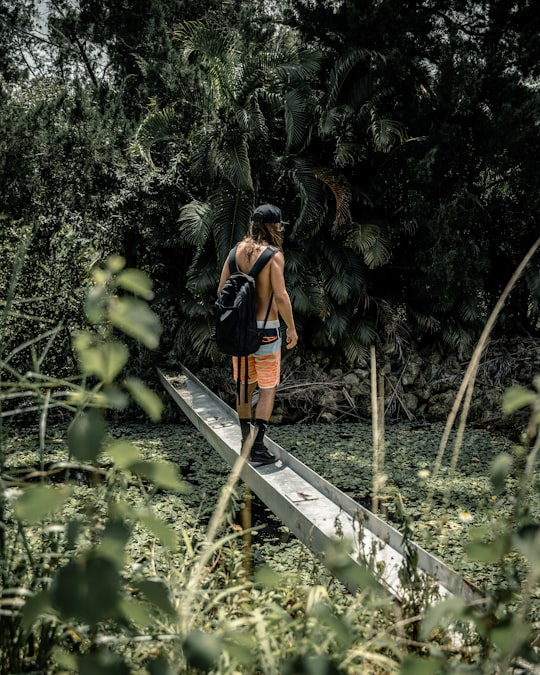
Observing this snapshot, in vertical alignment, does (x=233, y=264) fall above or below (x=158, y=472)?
above

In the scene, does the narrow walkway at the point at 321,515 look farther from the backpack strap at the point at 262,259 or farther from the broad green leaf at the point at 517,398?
the backpack strap at the point at 262,259

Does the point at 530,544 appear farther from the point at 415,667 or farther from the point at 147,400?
the point at 147,400

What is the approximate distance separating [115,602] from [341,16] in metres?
9.27

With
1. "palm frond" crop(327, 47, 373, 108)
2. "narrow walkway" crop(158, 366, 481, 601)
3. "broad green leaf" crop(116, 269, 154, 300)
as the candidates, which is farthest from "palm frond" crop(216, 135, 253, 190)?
"broad green leaf" crop(116, 269, 154, 300)

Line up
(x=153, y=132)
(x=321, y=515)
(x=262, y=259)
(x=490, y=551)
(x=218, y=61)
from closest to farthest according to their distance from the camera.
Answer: (x=490, y=551)
(x=321, y=515)
(x=262, y=259)
(x=218, y=61)
(x=153, y=132)

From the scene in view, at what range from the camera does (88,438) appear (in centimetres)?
104

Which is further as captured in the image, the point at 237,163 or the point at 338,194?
the point at 338,194

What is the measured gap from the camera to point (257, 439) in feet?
15.5

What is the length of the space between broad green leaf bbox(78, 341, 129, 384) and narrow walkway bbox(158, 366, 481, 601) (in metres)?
1.07

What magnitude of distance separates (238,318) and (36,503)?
3.37m

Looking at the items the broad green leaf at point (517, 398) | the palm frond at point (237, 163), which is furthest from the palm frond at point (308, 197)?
the broad green leaf at point (517, 398)

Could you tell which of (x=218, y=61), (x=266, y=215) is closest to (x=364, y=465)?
(x=266, y=215)

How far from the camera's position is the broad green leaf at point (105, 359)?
1077 mm

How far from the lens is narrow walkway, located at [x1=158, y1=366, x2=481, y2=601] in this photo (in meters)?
2.50
